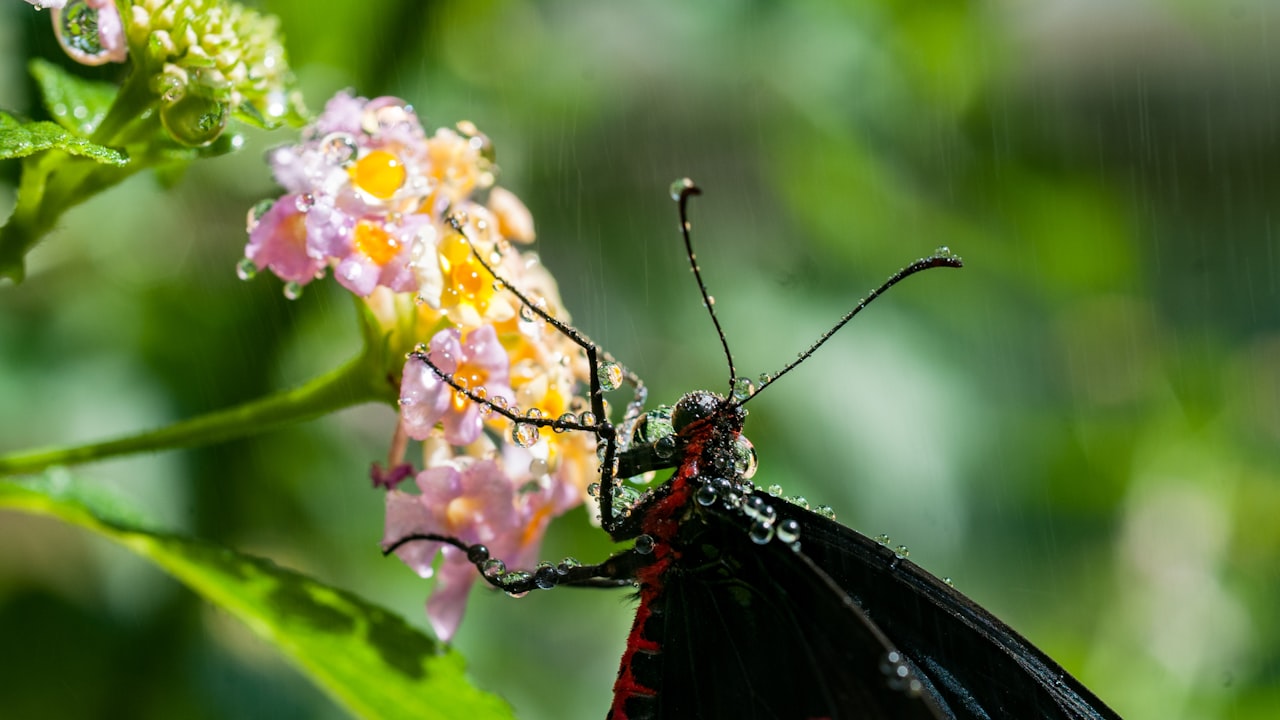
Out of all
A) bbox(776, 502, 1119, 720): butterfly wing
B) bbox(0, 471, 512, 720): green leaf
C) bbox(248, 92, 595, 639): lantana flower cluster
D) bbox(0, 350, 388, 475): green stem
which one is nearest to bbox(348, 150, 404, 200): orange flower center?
bbox(248, 92, 595, 639): lantana flower cluster

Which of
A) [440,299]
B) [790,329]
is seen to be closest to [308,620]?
[440,299]

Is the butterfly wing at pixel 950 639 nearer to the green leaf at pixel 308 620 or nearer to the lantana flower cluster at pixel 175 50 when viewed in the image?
the green leaf at pixel 308 620

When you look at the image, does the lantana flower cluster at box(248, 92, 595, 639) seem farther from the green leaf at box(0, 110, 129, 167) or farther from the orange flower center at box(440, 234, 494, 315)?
the green leaf at box(0, 110, 129, 167)

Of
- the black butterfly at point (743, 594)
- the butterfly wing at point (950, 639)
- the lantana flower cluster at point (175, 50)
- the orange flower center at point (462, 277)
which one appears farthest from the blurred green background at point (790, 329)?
the butterfly wing at point (950, 639)

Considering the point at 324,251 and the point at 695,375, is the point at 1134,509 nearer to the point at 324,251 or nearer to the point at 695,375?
the point at 695,375

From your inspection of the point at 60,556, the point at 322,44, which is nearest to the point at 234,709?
the point at 60,556

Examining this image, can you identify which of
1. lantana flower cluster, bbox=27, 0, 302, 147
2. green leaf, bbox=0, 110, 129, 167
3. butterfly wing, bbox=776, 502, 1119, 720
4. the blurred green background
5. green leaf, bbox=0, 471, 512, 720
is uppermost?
the blurred green background
